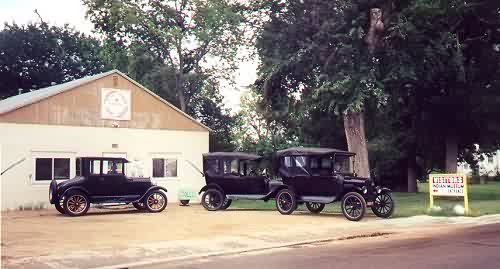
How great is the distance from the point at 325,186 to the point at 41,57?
36.5 meters

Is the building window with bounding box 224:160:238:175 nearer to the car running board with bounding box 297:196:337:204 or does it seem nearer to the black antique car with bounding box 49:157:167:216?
the black antique car with bounding box 49:157:167:216

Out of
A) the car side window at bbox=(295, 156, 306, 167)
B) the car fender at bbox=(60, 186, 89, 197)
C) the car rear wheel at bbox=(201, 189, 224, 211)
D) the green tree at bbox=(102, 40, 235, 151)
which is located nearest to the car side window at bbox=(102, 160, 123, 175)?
the car fender at bbox=(60, 186, 89, 197)

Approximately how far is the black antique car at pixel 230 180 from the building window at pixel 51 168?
6.47 m

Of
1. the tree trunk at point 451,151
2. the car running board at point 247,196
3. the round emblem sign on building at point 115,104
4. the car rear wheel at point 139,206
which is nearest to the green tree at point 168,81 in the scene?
the round emblem sign on building at point 115,104

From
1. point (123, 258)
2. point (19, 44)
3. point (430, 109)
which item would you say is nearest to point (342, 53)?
point (430, 109)

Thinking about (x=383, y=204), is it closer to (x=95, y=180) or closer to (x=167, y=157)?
(x=95, y=180)

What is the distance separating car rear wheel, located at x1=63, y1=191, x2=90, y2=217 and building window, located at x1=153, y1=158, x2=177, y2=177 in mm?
7287

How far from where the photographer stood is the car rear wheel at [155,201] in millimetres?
21453

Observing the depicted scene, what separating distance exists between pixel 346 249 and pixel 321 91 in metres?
13.9

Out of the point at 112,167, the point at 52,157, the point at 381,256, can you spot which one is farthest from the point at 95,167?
the point at 381,256

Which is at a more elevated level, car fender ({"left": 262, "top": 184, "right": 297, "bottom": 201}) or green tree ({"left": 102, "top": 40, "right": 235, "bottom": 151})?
green tree ({"left": 102, "top": 40, "right": 235, "bottom": 151})

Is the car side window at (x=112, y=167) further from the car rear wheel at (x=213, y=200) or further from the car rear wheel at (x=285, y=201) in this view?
the car rear wheel at (x=285, y=201)

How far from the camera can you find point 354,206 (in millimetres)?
17641

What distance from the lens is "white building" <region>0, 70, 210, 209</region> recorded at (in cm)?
2339
